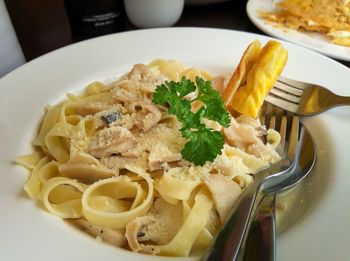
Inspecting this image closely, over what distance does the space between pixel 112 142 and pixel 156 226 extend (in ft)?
1.11

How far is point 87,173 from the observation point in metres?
1.43

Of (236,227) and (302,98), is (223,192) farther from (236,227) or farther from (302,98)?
(302,98)

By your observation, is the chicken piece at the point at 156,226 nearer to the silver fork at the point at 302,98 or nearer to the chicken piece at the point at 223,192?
the chicken piece at the point at 223,192

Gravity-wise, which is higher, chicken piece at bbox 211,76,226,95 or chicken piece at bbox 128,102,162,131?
chicken piece at bbox 128,102,162,131

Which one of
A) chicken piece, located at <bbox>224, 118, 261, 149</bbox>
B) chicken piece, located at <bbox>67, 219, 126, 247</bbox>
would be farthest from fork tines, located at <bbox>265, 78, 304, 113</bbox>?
chicken piece, located at <bbox>67, 219, 126, 247</bbox>

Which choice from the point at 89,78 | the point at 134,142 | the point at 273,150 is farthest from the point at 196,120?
the point at 89,78

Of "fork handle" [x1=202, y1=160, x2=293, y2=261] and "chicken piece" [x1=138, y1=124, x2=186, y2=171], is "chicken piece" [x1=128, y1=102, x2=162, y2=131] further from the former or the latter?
"fork handle" [x1=202, y1=160, x2=293, y2=261]

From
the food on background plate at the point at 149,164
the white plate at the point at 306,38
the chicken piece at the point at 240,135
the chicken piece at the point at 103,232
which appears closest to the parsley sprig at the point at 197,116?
the food on background plate at the point at 149,164

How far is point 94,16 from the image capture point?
2324 mm

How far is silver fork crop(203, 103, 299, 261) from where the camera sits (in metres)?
1.07

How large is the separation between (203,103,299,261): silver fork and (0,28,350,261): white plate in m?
0.09

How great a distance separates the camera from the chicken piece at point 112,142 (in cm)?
145

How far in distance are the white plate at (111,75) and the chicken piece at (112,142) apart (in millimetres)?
265

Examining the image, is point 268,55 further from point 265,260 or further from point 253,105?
point 265,260
